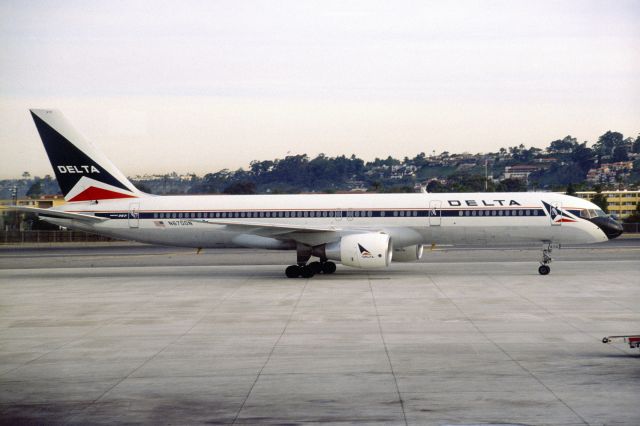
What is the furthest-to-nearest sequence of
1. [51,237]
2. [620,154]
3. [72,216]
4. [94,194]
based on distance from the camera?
[51,237], [620,154], [94,194], [72,216]

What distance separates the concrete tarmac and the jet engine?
78cm

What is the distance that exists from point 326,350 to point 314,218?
55.0ft

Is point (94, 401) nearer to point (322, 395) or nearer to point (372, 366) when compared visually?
point (322, 395)

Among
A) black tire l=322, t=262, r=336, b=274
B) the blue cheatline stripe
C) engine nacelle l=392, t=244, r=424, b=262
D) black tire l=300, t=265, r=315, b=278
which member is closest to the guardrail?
the blue cheatline stripe

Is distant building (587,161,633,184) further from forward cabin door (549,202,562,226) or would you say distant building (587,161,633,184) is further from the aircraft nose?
forward cabin door (549,202,562,226)

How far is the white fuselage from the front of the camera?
3045 cm

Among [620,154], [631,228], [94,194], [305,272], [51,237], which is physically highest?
[620,154]

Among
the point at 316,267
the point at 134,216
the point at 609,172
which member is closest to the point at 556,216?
the point at 316,267

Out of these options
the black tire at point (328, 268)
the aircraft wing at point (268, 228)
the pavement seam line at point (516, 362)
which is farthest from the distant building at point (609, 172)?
the pavement seam line at point (516, 362)

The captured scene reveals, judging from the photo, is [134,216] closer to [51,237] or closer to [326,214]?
[326,214]

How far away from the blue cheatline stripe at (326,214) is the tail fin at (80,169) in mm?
1040

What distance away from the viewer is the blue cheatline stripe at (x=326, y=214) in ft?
100

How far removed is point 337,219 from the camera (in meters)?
31.6

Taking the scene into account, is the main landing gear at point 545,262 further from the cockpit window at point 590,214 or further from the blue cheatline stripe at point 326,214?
the cockpit window at point 590,214
